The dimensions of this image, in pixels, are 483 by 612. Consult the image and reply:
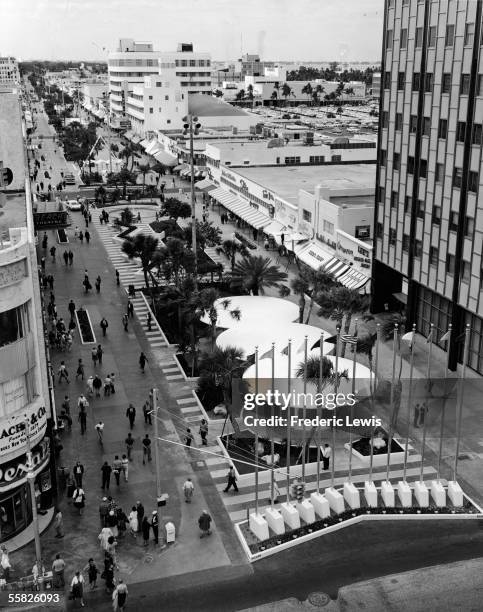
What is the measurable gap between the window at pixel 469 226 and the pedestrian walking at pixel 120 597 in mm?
27921

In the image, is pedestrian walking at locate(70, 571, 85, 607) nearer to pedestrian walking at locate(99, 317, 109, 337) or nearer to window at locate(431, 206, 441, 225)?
pedestrian walking at locate(99, 317, 109, 337)

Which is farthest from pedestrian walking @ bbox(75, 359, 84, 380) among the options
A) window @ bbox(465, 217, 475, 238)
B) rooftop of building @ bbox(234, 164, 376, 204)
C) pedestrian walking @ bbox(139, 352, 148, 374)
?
rooftop of building @ bbox(234, 164, 376, 204)

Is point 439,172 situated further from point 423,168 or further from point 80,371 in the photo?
point 80,371

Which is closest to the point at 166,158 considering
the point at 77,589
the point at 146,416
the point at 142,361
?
the point at 142,361

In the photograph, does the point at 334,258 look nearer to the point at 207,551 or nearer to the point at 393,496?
the point at 393,496

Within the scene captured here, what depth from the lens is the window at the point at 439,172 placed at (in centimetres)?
4419

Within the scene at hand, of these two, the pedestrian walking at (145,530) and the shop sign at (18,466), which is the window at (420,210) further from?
the shop sign at (18,466)

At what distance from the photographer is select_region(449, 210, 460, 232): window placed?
42.7 metres

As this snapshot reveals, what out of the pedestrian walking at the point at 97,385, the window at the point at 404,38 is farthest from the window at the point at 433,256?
the pedestrian walking at the point at 97,385

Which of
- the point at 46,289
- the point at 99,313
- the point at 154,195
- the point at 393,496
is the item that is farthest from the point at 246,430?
the point at 154,195

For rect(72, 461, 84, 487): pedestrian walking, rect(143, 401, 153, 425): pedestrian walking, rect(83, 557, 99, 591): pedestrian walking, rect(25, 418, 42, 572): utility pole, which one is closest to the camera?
rect(25, 418, 42, 572): utility pole

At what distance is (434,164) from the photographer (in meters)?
44.8

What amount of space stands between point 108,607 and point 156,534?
3.98 m

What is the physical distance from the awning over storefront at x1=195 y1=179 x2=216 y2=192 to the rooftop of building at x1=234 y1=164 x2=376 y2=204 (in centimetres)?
679
